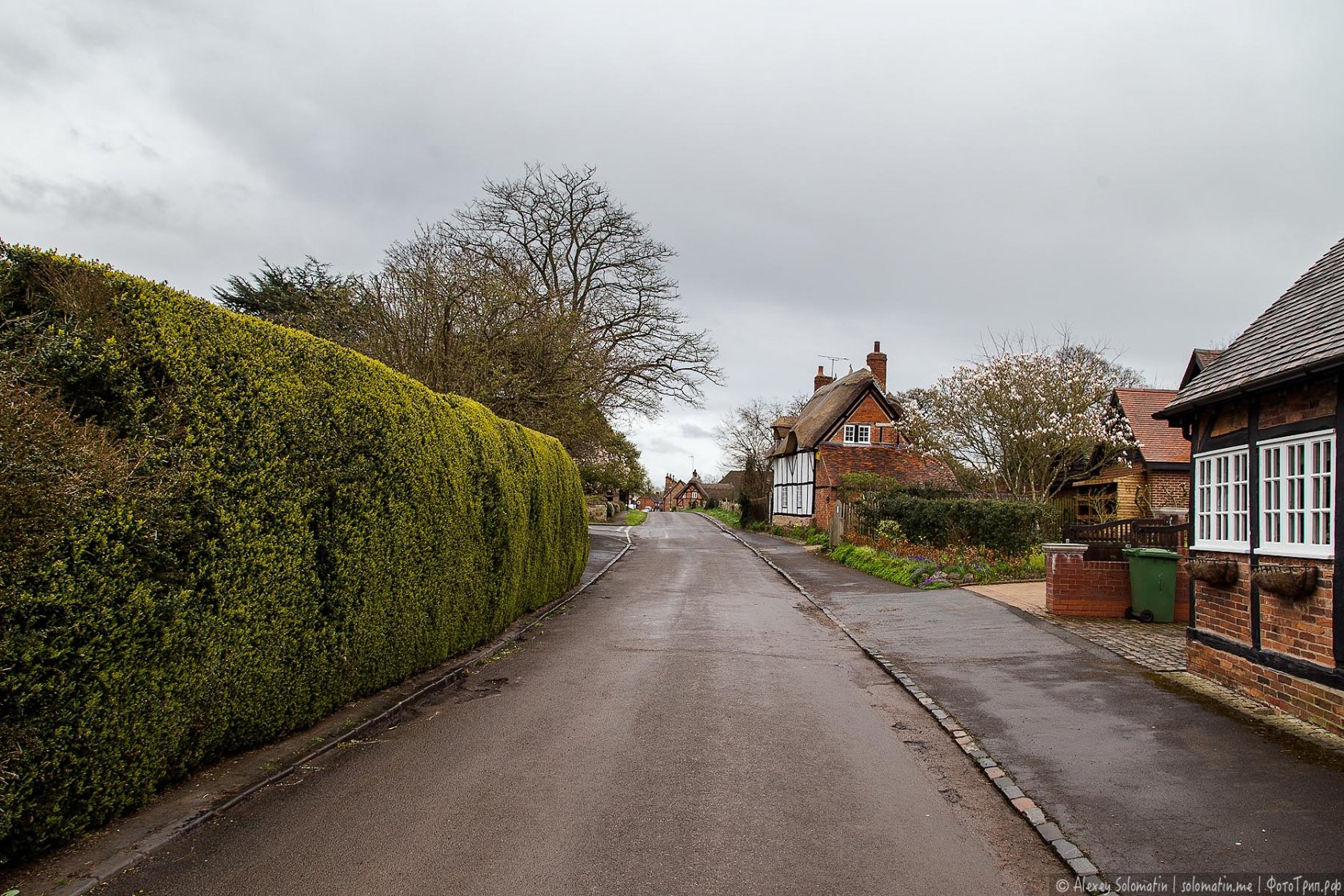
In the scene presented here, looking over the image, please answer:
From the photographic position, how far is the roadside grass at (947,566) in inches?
656

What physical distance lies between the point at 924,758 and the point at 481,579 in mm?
5789

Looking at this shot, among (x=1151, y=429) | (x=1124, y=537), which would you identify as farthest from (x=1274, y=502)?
(x=1151, y=429)

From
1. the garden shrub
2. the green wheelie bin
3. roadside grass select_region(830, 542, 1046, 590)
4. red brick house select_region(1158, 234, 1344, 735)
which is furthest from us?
the garden shrub

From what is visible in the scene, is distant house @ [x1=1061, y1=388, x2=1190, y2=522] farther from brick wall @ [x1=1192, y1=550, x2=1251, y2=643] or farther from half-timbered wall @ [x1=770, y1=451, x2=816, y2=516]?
brick wall @ [x1=1192, y1=550, x2=1251, y2=643]

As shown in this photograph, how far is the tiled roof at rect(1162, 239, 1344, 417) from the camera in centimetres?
658

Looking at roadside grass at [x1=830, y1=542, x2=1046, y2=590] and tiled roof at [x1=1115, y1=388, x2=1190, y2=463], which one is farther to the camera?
tiled roof at [x1=1115, y1=388, x2=1190, y2=463]

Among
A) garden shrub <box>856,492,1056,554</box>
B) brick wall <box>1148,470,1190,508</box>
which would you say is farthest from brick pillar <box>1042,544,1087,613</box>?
brick wall <box>1148,470,1190,508</box>

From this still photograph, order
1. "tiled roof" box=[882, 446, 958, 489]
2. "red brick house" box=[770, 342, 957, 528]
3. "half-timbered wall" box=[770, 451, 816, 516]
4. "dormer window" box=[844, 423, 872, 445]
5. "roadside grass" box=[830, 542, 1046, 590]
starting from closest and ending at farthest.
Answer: "roadside grass" box=[830, 542, 1046, 590] → "tiled roof" box=[882, 446, 958, 489] → "red brick house" box=[770, 342, 957, 528] → "dormer window" box=[844, 423, 872, 445] → "half-timbered wall" box=[770, 451, 816, 516]

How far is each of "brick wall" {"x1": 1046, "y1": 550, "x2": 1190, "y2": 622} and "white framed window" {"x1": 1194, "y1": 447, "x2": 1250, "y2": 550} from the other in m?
3.68

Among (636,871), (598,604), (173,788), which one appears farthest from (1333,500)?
(598,604)

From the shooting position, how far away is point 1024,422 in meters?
23.0

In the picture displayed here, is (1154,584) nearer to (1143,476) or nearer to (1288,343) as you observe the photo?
(1288,343)

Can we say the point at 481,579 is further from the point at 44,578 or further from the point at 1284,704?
the point at 1284,704

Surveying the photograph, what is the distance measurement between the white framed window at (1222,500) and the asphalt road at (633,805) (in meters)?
3.55
